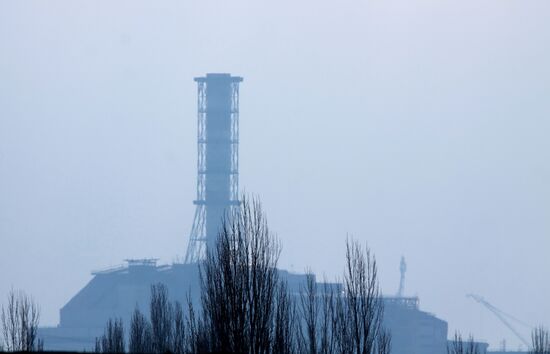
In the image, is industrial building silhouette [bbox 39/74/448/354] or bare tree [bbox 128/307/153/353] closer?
bare tree [bbox 128/307/153/353]

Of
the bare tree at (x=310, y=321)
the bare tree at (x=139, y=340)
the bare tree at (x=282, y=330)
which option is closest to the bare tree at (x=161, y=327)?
the bare tree at (x=139, y=340)

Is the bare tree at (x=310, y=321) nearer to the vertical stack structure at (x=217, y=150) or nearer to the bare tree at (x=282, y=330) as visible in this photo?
the bare tree at (x=282, y=330)

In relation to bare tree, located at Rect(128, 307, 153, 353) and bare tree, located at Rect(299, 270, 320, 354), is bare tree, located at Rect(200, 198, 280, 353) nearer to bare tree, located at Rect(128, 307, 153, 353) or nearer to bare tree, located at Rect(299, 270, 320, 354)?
bare tree, located at Rect(299, 270, 320, 354)

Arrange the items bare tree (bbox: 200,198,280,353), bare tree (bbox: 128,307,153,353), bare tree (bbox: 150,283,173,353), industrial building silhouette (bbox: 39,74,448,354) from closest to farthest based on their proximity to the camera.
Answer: bare tree (bbox: 200,198,280,353) < bare tree (bbox: 150,283,173,353) < bare tree (bbox: 128,307,153,353) < industrial building silhouette (bbox: 39,74,448,354)

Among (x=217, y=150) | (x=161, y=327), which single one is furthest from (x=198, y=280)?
(x=161, y=327)

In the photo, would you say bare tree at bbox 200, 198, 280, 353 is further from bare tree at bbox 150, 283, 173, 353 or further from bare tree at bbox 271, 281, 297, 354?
bare tree at bbox 150, 283, 173, 353

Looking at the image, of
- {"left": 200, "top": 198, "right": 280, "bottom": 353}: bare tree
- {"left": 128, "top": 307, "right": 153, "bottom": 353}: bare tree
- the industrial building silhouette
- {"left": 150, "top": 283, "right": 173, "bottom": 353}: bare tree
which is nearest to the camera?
{"left": 200, "top": 198, "right": 280, "bottom": 353}: bare tree

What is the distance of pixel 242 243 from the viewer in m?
31.8

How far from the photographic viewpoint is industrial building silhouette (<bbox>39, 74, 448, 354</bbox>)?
498ft

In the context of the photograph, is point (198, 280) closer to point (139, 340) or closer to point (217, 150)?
point (217, 150)

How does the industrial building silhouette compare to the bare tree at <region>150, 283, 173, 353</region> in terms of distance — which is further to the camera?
the industrial building silhouette

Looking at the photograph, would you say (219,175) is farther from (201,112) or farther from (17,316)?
(17,316)

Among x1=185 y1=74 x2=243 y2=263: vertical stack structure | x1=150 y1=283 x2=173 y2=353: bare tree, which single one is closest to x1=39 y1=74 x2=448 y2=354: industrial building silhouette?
x1=185 y1=74 x2=243 y2=263: vertical stack structure

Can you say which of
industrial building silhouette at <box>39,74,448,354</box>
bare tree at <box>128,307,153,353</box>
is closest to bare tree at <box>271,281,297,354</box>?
bare tree at <box>128,307,153,353</box>
